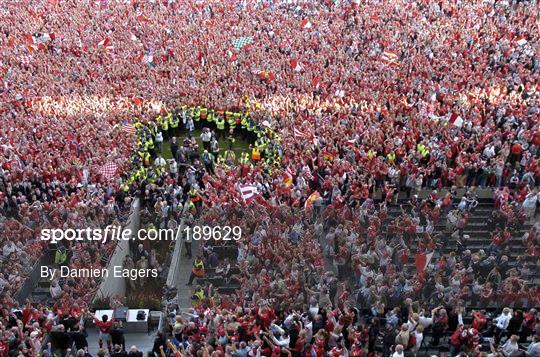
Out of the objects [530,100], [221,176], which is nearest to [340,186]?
[221,176]

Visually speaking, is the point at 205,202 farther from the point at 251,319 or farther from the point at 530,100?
the point at 530,100

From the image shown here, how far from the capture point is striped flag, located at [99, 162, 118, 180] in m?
23.1

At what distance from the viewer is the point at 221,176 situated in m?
22.7

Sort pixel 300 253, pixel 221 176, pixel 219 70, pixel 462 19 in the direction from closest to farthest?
pixel 300 253, pixel 221 176, pixel 219 70, pixel 462 19

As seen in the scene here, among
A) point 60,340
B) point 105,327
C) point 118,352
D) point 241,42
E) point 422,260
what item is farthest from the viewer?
point 241,42

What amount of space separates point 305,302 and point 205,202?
5.91 metres

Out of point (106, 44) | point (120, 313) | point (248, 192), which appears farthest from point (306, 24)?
point (120, 313)

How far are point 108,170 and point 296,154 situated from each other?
6975 millimetres

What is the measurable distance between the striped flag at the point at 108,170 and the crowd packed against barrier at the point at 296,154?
0.27ft

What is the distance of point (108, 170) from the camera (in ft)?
76.1

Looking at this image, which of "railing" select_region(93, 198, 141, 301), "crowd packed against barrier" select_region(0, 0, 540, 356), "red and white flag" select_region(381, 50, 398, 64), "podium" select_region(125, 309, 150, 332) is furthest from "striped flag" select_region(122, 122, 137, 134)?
"red and white flag" select_region(381, 50, 398, 64)

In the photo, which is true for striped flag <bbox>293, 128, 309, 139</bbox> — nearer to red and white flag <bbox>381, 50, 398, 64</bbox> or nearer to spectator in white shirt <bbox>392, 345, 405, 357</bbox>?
red and white flag <bbox>381, 50, 398, 64</bbox>

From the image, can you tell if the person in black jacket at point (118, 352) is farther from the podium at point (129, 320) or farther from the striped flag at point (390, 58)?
the striped flag at point (390, 58)

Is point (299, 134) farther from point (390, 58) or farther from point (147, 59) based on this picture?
point (147, 59)
